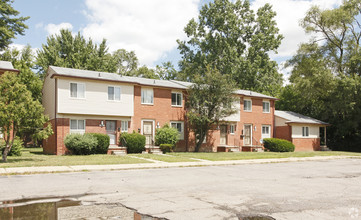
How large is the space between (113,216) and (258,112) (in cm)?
3025

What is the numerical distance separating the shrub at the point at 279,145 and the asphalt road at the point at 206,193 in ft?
62.4

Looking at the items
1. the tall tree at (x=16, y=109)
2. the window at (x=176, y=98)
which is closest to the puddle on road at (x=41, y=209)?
the tall tree at (x=16, y=109)

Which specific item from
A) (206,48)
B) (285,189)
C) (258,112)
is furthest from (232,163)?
(206,48)

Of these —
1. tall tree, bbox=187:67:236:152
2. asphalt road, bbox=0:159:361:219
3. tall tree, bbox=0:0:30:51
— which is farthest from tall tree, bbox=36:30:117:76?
asphalt road, bbox=0:159:361:219

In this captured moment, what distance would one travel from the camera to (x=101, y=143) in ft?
78.6

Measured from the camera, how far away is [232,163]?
62.7 ft

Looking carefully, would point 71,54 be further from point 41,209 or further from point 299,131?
point 41,209

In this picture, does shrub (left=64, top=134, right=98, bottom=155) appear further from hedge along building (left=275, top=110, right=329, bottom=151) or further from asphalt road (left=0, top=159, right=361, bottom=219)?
hedge along building (left=275, top=110, right=329, bottom=151)

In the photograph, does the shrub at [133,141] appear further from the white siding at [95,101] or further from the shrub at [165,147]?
the white siding at [95,101]

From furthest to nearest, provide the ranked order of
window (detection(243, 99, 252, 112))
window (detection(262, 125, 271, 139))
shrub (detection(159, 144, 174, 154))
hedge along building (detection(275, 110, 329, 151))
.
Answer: window (detection(262, 125, 271, 139)) < hedge along building (detection(275, 110, 329, 151)) < window (detection(243, 99, 252, 112)) < shrub (detection(159, 144, 174, 154))

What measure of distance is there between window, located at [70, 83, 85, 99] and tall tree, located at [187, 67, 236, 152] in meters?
8.89

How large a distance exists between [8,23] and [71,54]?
7.93 meters

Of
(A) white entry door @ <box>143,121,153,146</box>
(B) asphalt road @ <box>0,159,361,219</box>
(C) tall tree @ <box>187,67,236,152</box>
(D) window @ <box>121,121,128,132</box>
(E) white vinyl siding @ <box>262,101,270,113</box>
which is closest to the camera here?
(B) asphalt road @ <box>0,159,361,219</box>

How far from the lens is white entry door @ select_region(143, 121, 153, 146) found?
27.7 m
